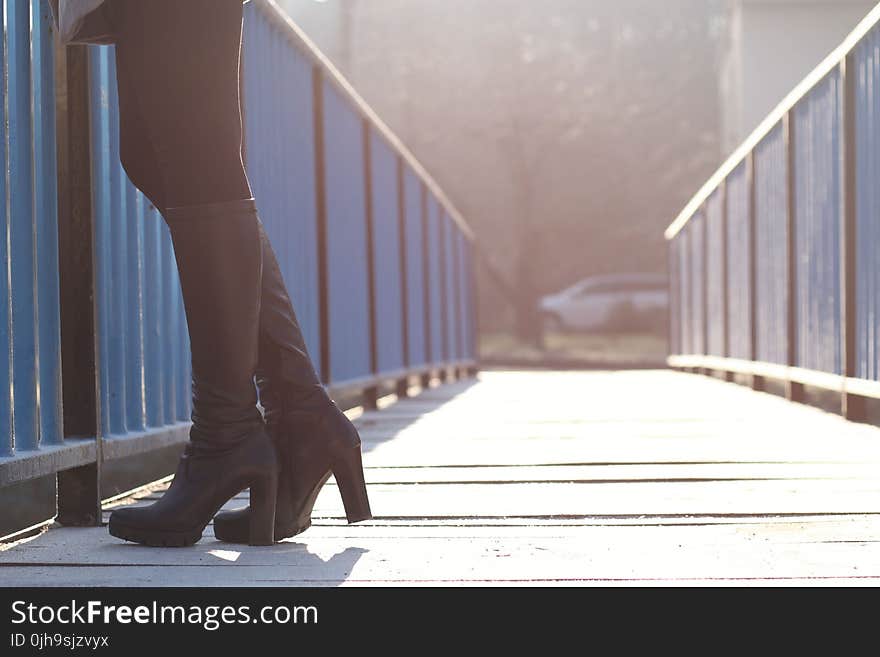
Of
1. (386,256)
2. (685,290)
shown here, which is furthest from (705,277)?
(386,256)

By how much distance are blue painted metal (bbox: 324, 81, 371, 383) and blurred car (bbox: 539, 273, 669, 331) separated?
677 inches

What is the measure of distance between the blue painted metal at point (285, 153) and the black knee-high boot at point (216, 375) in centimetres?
138

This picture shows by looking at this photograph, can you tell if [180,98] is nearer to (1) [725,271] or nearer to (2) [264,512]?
(2) [264,512]

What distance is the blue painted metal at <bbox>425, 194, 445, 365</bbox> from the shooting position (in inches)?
316

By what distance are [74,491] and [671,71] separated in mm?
20386

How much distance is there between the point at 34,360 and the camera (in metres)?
1.91

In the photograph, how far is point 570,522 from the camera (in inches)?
80.0

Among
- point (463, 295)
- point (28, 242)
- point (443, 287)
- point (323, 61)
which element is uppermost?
point (323, 61)

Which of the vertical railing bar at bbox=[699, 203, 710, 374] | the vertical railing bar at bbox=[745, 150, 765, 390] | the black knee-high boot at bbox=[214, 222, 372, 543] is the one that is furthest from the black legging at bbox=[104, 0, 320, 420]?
the vertical railing bar at bbox=[699, 203, 710, 374]

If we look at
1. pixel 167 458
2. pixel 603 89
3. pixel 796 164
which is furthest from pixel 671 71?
pixel 167 458

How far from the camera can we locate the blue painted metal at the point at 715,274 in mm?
7727

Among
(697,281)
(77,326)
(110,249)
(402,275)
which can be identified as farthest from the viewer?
(697,281)

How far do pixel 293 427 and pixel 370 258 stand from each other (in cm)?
354
